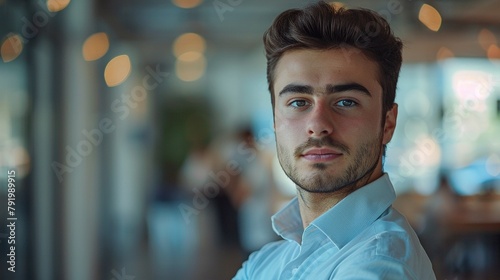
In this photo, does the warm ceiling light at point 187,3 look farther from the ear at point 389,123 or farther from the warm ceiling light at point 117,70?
the ear at point 389,123

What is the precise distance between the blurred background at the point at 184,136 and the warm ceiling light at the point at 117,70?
1.8 inches

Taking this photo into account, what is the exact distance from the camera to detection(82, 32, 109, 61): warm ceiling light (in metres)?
5.44

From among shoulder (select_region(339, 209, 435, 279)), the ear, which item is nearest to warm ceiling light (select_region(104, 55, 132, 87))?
the ear

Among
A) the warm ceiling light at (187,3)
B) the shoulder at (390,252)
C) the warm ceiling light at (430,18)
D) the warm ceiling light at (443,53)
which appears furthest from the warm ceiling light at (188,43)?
the shoulder at (390,252)

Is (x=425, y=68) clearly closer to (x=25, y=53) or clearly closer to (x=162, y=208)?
(x=162, y=208)

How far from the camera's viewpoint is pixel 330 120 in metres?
1.24

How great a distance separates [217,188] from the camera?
686 centimetres

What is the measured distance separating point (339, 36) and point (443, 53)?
734 cm

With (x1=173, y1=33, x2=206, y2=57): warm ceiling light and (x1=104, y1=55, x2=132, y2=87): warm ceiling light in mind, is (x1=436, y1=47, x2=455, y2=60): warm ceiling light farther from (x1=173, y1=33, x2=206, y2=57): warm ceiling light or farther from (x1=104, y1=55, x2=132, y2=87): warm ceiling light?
(x1=104, y1=55, x2=132, y2=87): warm ceiling light

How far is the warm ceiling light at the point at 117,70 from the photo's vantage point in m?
7.00

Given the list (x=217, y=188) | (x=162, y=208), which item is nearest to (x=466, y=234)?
(x=217, y=188)

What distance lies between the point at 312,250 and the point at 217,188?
5.66m

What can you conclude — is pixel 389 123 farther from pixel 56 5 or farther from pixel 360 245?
pixel 56 5

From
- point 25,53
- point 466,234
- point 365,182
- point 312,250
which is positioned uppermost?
point 25,53
